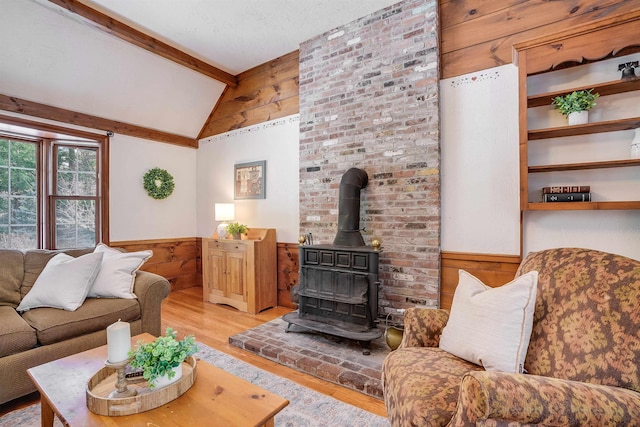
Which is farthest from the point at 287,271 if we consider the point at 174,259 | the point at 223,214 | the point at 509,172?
the point at 509,172

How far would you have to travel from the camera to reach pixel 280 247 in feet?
13.1

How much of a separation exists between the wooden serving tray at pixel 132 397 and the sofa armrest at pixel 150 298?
1.21 metres

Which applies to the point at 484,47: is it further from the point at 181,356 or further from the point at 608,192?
the point at 181,356

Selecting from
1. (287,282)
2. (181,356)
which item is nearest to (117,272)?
(181,356)

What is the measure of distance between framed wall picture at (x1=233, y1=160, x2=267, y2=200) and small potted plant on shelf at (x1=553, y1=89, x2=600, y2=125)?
10.2 ft

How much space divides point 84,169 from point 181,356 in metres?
3.88

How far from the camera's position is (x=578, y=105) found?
6.95ft

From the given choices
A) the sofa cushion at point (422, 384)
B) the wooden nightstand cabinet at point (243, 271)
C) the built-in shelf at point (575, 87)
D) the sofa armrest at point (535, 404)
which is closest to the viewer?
the sofa armrest at point (535, 404)

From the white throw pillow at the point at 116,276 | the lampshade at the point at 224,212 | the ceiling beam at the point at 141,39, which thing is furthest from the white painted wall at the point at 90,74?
the white throw pillow at the point at 116,276

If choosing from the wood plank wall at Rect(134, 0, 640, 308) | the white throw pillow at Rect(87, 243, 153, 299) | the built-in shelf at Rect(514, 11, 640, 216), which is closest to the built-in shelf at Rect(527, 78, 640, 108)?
the built-in shelf at Rect(514, 11, 640, 216)

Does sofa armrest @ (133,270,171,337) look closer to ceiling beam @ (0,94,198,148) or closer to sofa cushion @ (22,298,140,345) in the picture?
sofa cushion @ (22,298,140,345)

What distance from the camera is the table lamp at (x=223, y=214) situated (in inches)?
163

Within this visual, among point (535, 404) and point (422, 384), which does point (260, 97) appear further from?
point (535, 404)

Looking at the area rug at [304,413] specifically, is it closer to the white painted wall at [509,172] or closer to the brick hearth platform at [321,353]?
the brick hearth platform at [321,353]
